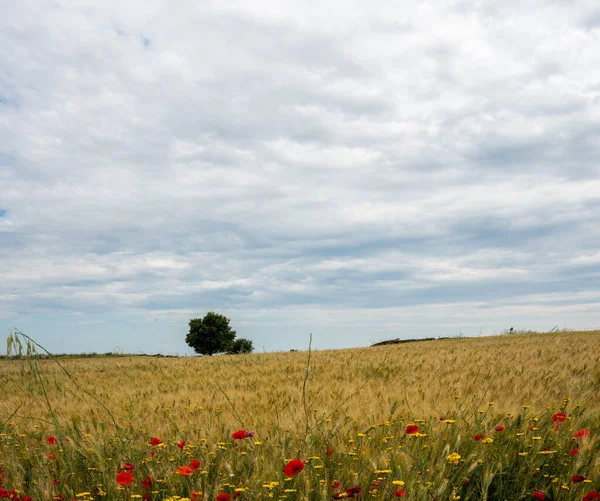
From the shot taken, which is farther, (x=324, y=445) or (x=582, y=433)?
(x=324, y=445)

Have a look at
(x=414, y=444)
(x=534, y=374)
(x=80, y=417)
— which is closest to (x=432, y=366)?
(x=534, y=374)

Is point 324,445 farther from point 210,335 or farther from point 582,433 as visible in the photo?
point 210,335

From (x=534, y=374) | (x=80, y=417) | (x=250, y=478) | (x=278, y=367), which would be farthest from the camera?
(x=278, y=367)

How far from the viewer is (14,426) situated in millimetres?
6641

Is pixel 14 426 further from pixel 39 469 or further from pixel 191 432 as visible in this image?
pixel 191 432

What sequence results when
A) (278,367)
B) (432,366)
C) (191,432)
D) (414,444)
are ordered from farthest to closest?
1. (278,367)
2. (432,366)
3. (191,432)
4. (414,444)

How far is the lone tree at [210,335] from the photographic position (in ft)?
159

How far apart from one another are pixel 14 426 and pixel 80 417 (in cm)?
118

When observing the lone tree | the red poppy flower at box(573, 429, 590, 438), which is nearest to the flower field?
the red poppy flower at box(573, 429, 590, 438)

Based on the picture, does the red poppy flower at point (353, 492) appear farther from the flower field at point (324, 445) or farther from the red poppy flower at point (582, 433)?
the red poppy flower at point (582, 433)

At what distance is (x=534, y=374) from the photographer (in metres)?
7.88

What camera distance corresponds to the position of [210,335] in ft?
159

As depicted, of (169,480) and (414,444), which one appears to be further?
(414,444)

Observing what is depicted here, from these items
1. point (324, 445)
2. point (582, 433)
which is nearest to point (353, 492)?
point (324, 445)
